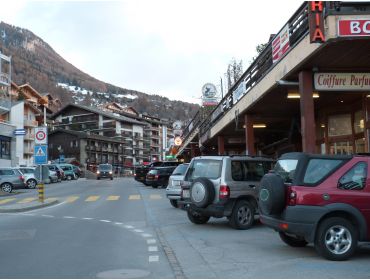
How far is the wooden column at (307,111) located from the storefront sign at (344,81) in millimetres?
314

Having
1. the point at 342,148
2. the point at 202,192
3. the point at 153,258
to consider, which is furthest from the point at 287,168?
the point at 342,148

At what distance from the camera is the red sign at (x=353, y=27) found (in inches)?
470

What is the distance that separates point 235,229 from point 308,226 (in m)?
4.44

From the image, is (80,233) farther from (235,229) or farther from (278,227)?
(278,227)

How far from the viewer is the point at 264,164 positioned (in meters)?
14.1

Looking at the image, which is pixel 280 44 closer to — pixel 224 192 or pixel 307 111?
pixel 307 111

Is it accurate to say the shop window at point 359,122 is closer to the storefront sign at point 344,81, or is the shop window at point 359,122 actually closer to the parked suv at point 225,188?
the storefront sign at point 344,81

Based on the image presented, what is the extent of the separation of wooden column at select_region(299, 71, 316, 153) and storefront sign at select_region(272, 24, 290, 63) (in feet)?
4.02

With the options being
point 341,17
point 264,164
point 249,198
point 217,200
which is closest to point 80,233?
point 217,200

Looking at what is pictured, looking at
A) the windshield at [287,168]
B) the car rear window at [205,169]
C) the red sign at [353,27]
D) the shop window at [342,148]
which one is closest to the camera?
the windshield at [287,168]

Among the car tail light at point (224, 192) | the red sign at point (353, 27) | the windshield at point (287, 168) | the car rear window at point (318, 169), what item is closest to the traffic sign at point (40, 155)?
the car tail light at point (224, 192)

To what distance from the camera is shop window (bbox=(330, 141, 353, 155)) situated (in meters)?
20.7

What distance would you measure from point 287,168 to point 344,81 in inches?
265

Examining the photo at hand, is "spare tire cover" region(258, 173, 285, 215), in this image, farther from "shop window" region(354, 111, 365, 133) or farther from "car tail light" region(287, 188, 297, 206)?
"shop window" region(354, 111, 365, 133)
